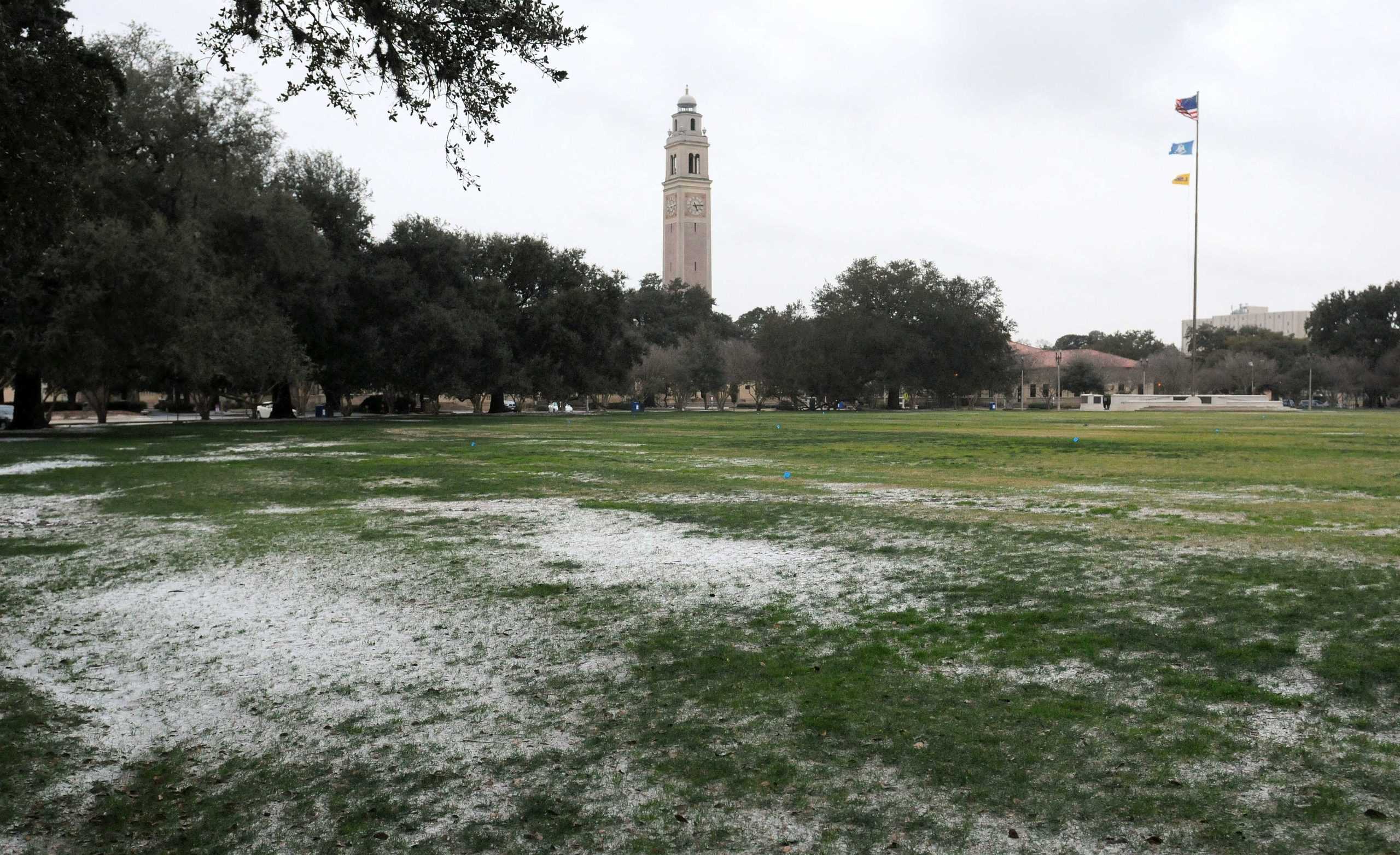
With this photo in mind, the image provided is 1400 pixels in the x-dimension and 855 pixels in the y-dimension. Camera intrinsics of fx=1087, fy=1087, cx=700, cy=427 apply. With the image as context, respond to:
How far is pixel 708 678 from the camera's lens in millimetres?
5656

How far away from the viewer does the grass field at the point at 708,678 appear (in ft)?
12.9

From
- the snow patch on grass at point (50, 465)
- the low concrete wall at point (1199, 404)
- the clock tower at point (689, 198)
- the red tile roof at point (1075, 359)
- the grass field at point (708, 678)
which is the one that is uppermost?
the clock tower at point (689, 198)

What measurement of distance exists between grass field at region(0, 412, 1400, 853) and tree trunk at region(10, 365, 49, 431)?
31.1 m

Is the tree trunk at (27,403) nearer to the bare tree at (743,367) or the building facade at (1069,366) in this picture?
the bare tree at (743,367)

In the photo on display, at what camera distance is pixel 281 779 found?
4.42m

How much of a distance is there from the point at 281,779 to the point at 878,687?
9.10 feet

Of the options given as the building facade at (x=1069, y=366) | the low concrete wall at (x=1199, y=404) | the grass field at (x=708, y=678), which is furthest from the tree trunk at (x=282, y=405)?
the building facade at (x=1069, y=366)

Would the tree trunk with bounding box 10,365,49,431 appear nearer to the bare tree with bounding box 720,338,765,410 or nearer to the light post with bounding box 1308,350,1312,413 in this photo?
the bare tree with bounding box 720,338,765,410

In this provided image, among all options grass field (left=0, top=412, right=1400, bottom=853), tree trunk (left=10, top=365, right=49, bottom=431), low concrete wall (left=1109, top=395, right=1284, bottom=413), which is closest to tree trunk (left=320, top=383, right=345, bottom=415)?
tree trunk (left=10, top=365, right=49, bottom=431)

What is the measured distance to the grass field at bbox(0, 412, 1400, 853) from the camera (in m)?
3.94

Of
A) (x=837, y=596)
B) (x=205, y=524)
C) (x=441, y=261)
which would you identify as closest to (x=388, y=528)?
(x=205, y=524)

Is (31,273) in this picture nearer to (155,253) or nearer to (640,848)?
(155,253)

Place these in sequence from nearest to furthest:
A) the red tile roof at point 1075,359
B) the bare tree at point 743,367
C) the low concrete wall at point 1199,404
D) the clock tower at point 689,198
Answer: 1. the low concrete wall at point 1199,404
2. the bare tree at point 743,367
3. the red tile roof at point 1075,359
4. the clock tower at point 689,198

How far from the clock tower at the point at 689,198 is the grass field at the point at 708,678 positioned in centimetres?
16087
